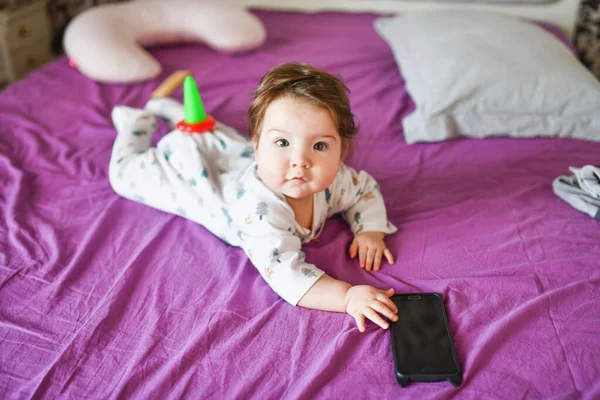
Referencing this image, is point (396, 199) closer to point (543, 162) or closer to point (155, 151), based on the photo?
point (543, 162)

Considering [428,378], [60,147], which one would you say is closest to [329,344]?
[428,378]

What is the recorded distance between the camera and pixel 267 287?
1.05m

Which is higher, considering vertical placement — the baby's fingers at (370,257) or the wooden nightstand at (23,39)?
the baby's fingers at (370,257)

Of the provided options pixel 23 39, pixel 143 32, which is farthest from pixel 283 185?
pixel 23 39

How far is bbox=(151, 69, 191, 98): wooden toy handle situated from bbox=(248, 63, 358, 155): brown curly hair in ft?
2.23

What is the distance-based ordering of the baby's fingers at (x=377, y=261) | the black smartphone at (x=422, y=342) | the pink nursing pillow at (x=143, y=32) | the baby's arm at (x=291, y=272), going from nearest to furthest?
the black smartphone at (x=422, y=342)
the baby's arm at (x=291, y=272)
the baby's fingers at (x=377, y=261)
the pink nursing pillow at (x=143, y=32)

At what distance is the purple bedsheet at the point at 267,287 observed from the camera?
87 cm

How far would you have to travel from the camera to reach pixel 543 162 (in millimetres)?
1390

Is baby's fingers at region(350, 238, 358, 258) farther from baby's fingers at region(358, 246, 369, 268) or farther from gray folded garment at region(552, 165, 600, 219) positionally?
gray folded garment at region(552, 165, 600, 219)

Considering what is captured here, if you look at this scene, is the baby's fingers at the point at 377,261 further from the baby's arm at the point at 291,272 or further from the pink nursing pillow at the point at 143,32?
the pink nursing pillow at the point at 143,32

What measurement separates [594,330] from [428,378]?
1.05 feet

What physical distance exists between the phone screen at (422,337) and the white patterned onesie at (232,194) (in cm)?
18

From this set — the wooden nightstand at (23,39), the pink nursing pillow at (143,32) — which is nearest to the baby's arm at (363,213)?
the pink nursing pillow at (143,32)

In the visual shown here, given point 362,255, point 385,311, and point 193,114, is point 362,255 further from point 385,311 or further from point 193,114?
point 193,114
